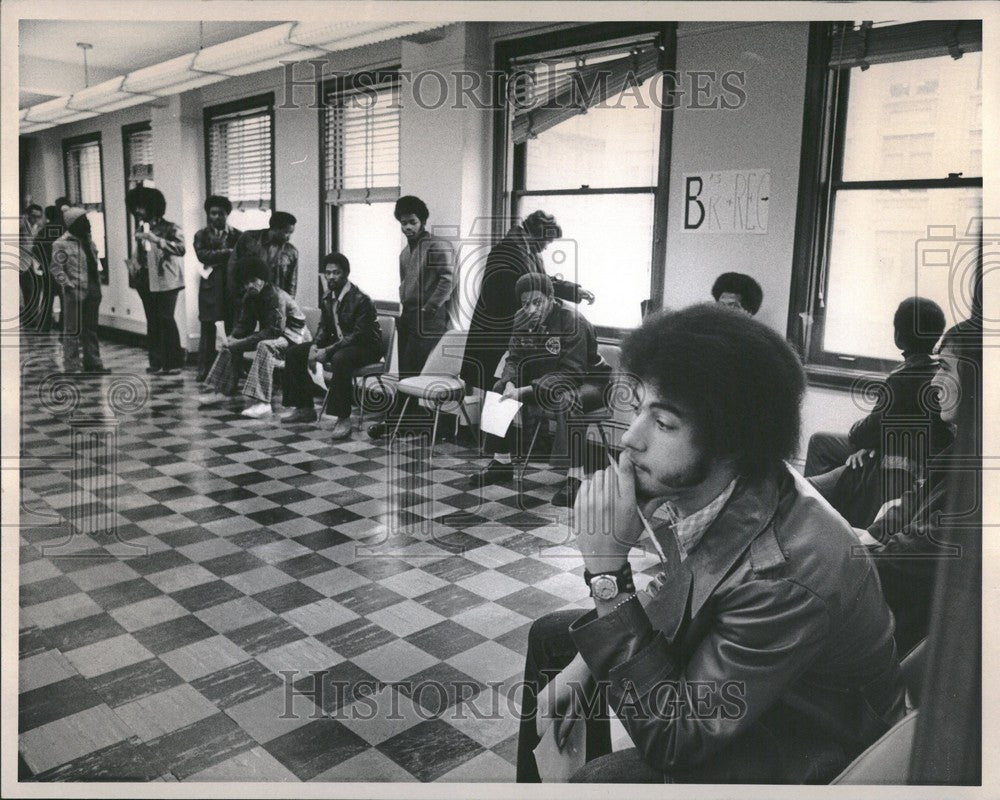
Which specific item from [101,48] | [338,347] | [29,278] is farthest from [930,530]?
[101,48]

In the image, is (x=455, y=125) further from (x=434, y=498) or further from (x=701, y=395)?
(x=701, y=395)

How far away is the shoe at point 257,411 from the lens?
21.0 feet

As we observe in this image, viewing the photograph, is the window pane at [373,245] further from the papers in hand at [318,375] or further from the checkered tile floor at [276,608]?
the checkered tile floor at [276,608]

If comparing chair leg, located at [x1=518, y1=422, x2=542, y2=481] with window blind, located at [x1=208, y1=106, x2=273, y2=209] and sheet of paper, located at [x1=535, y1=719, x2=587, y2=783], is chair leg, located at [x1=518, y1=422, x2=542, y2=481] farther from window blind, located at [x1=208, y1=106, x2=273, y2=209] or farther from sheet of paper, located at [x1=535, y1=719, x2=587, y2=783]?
window blind, located at [x1=208, y1=106, x2=273, y2=209]

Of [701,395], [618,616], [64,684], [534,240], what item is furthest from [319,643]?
[534,240]

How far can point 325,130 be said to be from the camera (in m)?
7.23

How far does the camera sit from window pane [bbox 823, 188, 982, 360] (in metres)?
2.93

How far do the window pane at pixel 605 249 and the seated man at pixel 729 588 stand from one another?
2834 mm

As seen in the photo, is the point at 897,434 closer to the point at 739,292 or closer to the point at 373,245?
the point at 739,292

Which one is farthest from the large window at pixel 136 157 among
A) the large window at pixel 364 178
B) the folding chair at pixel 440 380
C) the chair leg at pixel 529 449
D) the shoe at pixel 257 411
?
the chair leg at pixel 529 449

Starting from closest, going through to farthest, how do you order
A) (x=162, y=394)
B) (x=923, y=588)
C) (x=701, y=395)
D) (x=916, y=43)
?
(x=701, y=395) → (x=923, y=588) → (x=916, y=43) → (x=162, y=394)

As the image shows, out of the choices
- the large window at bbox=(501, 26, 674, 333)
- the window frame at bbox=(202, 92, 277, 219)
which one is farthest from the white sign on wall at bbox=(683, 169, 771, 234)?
the window frame at bbox=(202, 92, 277, 219)

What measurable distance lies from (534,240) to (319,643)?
3227mm

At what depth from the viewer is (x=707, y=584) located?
53.6 inches
